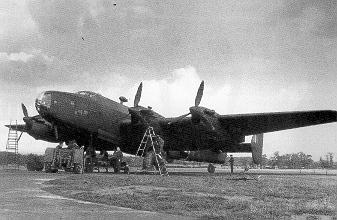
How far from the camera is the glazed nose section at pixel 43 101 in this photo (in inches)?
866

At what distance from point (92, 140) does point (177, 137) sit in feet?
19.5

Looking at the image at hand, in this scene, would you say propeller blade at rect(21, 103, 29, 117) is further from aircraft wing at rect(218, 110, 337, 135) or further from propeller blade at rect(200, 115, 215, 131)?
aircraft wing at rect(218, 110, 337, 135)

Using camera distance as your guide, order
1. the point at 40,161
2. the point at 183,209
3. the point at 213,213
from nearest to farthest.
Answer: the point at 213,213
the point at 183,209
the point at 40,161

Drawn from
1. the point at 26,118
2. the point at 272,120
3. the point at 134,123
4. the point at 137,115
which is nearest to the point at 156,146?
the point at 134,123

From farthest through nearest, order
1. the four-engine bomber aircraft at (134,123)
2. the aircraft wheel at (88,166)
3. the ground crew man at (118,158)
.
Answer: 1. the ground crew man at (118,158)
2. the aircraft wheel at (88,166)
3. the four-engine bomber aircraft at (134,123)

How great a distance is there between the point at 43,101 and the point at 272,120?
1401cm

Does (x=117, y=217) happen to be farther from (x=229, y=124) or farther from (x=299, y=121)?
(x=299, y=121)

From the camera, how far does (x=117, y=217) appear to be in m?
6.37

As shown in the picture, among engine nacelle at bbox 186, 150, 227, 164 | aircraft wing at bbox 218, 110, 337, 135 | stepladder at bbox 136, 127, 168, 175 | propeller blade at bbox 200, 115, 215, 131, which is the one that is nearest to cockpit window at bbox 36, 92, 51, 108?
stepladder at bbox 136, 127, 168, 175

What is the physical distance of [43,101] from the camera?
72.4ft

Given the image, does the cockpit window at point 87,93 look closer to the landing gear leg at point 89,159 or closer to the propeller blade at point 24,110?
the landing gear leg at point 89,159

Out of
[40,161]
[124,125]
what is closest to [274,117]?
[124,125]

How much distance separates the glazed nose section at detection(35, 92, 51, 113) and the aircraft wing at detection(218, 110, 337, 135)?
1019 cm

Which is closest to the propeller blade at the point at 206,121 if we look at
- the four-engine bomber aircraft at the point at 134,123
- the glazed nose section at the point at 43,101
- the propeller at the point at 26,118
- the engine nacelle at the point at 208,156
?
the four-engine bomber aircraft at the point at 134,123
